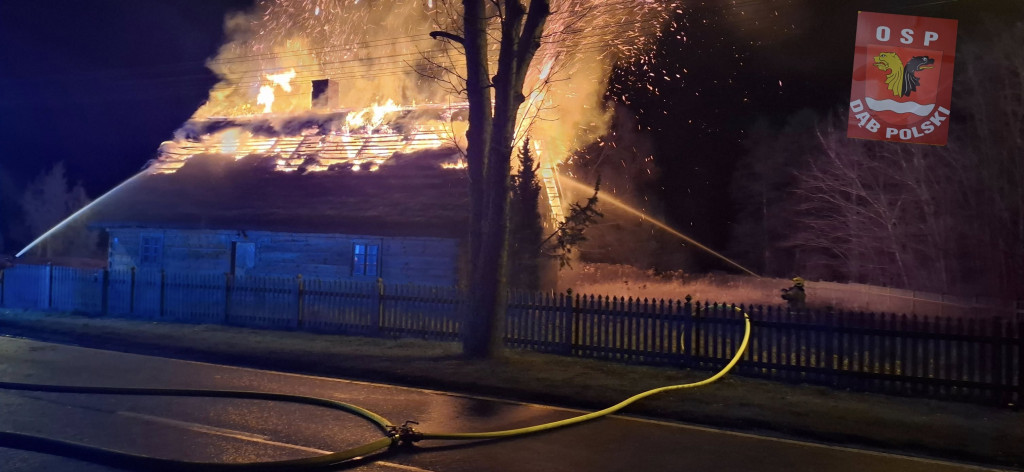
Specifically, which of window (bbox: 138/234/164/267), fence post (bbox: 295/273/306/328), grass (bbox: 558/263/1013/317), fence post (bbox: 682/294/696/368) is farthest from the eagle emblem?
window (bbox: 138/234/164/267)

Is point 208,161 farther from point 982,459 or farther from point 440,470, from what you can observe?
point 982,459

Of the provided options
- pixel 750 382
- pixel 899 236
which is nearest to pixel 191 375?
pixel 750 382

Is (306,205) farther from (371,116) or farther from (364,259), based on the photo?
(371,116)

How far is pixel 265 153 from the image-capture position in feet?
92.6

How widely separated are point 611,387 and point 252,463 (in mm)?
6141

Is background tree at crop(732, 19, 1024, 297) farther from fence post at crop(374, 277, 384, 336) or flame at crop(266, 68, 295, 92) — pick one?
flame at crop(266, 68, 295, 92)

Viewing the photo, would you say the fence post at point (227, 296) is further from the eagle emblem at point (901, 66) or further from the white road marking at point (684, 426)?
the eagle emblem at point (901, 66)

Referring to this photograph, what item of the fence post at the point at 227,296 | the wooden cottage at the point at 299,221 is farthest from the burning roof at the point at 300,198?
the fence post at the point at 227,296

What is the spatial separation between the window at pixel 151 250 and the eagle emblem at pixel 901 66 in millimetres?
23728

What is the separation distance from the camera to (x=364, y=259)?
22562 mm

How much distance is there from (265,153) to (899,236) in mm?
26921

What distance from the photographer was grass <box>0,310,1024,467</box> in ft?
28.6

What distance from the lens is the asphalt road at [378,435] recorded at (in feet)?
23.0

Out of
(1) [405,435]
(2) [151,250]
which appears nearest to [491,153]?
(1) [405,435]
